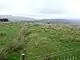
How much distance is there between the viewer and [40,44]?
16.5 meters

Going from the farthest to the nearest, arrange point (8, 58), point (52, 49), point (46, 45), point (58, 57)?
1. point (46, 45)
2. point (52, 49)
3. point (8, 58)
4. point (58, 57)

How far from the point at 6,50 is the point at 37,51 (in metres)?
2.68

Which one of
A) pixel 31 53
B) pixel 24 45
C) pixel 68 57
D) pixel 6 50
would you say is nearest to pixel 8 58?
pixel 6 50

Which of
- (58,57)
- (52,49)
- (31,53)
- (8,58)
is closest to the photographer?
(58,57)

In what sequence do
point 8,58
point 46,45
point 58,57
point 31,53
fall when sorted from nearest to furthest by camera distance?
point 58,57
point 8,58
point 31,53
point 46,45

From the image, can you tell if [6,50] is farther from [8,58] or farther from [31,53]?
[31,53]

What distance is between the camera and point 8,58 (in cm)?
1252

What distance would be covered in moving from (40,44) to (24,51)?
2635 millimetres

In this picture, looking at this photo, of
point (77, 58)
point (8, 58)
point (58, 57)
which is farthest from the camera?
point (8, 58)

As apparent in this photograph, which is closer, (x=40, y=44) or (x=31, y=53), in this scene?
(x=31, y=53)

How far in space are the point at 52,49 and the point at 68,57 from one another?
443 cm

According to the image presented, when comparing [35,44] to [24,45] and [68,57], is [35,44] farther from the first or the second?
[68,57]

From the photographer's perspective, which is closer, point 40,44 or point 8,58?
point 8,58

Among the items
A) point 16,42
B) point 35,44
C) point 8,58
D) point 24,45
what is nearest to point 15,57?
point 8,58
